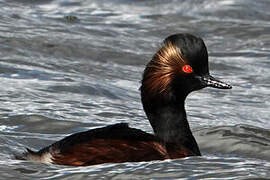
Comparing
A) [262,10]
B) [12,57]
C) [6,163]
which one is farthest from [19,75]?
[262,10]

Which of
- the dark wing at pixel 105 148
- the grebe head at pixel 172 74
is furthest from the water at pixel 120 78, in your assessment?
the grebe head at pixel 172 74

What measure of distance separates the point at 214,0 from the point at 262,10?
2.76ft

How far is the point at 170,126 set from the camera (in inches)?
305

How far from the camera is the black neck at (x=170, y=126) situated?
771 centimetres

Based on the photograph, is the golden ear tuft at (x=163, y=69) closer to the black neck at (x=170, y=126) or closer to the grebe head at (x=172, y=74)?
the grebe head at (x=172, y=74)

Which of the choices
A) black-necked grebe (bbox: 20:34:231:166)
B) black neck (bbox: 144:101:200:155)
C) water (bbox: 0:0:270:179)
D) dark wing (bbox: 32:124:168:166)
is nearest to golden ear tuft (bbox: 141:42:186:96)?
black-necked grebe (bbox: 20:34:231:166)

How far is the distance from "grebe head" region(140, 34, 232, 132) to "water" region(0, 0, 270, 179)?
0.51 metres

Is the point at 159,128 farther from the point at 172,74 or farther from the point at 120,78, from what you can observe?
the point at 120,78

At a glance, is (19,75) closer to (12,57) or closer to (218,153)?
(12,57)

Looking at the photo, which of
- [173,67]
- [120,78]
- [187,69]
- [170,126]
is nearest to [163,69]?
[173,67]

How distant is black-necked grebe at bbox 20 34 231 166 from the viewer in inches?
279

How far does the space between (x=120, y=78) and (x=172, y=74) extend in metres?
4.21

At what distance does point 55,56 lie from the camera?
12477 millimetres

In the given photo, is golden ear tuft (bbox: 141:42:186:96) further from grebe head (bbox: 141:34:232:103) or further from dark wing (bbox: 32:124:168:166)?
dark wing (bbox: 32:124:168:166)
